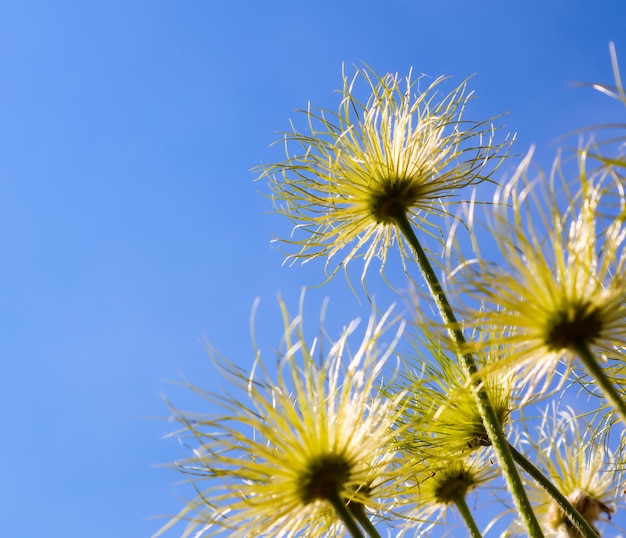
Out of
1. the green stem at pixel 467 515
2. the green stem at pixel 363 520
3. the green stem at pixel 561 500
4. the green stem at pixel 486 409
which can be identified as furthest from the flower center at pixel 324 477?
the green stem at pixel 467 515

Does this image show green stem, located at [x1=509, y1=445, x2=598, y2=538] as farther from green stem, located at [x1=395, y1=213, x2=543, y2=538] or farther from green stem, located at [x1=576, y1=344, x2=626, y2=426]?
green stem, located at [x1=576, y1=344, x2=626, y2=426]

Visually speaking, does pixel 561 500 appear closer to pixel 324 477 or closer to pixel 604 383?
pixel 604 383

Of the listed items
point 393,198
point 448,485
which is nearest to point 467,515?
point 448,485

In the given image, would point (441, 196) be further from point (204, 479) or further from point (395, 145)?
point (204, 479)

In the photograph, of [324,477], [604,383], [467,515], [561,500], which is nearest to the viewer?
[604,383]

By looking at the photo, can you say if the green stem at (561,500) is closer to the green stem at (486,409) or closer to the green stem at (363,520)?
the green stem at (486,409)
